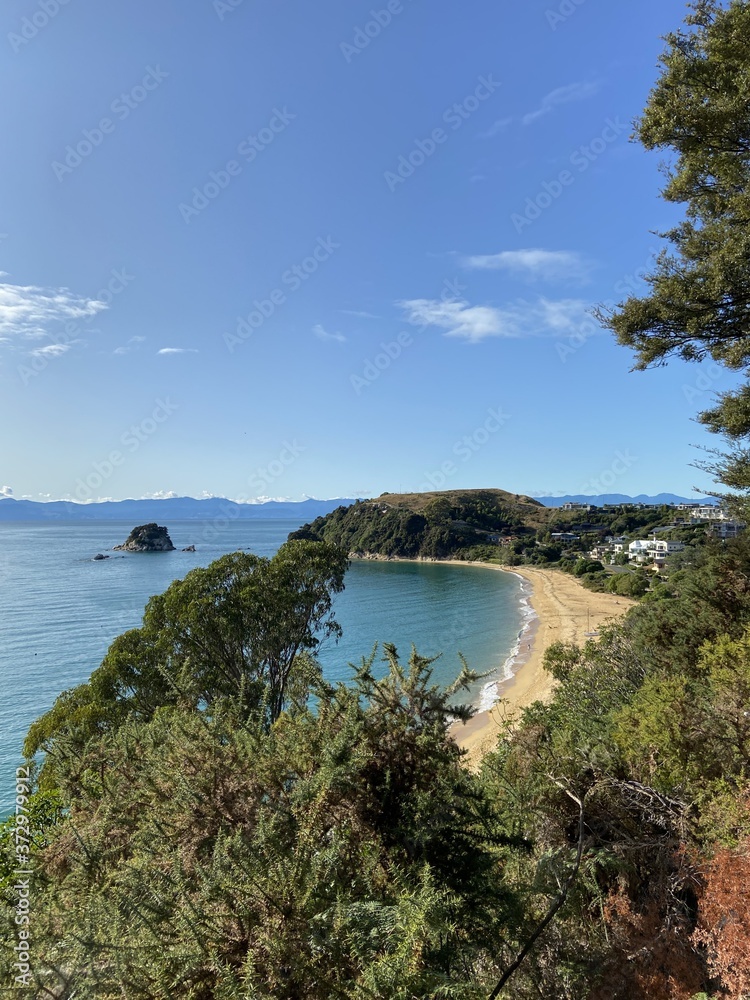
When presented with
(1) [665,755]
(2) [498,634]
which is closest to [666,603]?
(1) [665,755]

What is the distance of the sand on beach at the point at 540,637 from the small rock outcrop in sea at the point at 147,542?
3477 inches

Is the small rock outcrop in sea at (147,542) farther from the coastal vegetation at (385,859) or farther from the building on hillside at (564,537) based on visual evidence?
the coastal vegetation at (385,859)

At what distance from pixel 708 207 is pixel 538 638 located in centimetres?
3534

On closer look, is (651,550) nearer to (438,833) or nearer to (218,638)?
(218,638)

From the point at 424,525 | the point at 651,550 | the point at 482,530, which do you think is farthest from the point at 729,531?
the point at 482,530

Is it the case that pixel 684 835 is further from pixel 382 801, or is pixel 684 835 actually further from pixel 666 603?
pixel 666 603

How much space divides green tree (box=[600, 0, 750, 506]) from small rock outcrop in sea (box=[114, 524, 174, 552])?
424 ft

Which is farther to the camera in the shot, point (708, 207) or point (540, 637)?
point (540, 637)

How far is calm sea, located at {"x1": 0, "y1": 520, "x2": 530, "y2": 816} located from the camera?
26.6m

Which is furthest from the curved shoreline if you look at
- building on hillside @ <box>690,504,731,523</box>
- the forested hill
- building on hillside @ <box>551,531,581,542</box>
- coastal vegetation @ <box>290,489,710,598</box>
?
building on hillside @ <box>551,531,581,542</box>

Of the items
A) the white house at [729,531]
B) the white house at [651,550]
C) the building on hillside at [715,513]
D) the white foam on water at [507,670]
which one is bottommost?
the white foam on water at [507,670]

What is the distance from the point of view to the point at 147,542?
403 feet

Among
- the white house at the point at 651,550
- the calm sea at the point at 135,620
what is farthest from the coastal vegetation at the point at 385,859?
the white house at the point at 651,550

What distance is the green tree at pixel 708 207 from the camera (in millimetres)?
7512
